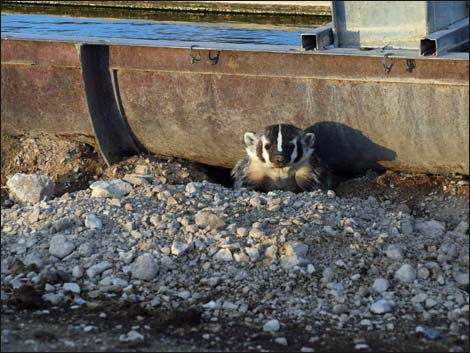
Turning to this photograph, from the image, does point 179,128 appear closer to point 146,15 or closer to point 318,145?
point 318,145

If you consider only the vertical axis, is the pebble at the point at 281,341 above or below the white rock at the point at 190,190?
below

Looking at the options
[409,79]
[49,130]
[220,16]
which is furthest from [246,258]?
[220,16]

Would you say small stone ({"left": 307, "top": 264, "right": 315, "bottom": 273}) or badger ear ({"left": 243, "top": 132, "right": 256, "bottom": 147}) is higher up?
badger ear ({"left": 243, "top": 132, "right": 256, "bottom": 147})

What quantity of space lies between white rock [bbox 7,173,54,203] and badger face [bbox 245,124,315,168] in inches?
61.3

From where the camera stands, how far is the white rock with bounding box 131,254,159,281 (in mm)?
6410

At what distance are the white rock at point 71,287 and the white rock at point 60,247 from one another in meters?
0.31

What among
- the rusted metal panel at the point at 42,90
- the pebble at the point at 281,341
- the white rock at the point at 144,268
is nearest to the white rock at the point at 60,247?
the white rock at the point at 144,268

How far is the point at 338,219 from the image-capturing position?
694 centimetres

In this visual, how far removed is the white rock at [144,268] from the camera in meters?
6.41

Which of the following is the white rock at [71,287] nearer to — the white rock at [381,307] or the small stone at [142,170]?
the white rock at [381,307]

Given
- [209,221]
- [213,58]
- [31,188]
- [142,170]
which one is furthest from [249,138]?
[209,221]

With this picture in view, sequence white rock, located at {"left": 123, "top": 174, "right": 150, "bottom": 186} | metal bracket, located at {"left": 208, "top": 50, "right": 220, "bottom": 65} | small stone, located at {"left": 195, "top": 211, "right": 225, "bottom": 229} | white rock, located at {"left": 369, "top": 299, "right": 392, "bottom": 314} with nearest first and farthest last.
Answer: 1. white rock, located at {"left": 369, "top": 299, "right": 392, "bottom": 314}
2. small stone, located at {"left": 195, "top": 211, "right": 225, "bottom": 229}
3. white rock, located at {"left": 123, "top": 174, "right": 150, "bottom": 186}
4. metal bracket, located at {"left": 208, "top": 50, "right": 220, "bottom": 65}

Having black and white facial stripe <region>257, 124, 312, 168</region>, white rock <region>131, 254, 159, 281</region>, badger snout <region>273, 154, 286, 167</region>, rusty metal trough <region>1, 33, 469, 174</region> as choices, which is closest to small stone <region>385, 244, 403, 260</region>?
white rock <region>131, 254, 159, 281</region>

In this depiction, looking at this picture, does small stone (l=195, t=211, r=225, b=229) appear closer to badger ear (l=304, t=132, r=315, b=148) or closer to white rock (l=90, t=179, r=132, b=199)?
white rock (l=90, t=179, r=132, b=199)
